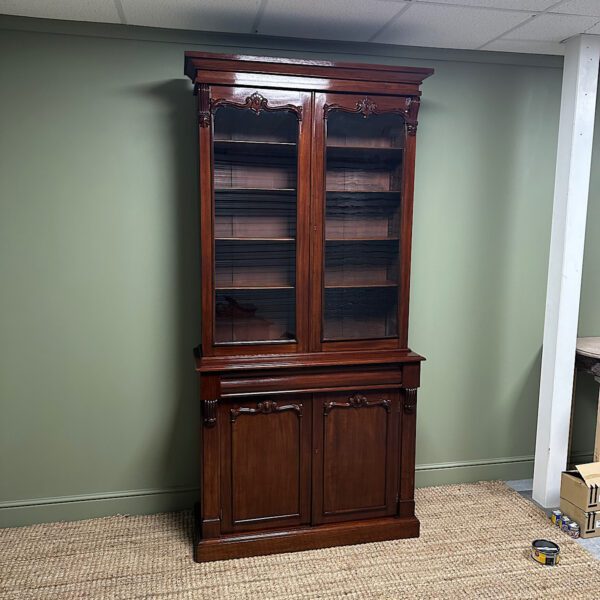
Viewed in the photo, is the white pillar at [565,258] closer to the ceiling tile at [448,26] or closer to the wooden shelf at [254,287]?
the ceiling tile at [448,26]

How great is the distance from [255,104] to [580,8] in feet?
3.87

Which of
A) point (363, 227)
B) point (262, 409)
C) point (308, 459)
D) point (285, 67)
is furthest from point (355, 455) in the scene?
point (285, 67)

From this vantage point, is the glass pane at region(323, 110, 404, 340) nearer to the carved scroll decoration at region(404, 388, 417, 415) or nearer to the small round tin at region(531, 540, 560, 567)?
the carved scroll decoration at region(404, 388, 417, 415)

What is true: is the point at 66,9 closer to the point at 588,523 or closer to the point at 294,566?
the point at 294,566

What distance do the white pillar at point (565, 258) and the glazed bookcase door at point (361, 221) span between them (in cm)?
71

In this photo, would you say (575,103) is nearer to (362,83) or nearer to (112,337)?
(362,83)

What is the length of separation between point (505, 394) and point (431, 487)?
0.58 meters

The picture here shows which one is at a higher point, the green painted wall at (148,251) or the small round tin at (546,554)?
the green painted wall at (148,251)

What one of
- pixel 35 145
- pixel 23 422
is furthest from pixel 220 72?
pixel 23 422

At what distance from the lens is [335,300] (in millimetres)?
2307

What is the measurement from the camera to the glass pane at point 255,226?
2.18 metres

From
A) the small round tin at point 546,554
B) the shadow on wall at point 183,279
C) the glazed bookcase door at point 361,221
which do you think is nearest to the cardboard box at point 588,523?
the small round tin at point 546,554

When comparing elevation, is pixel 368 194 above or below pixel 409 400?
above

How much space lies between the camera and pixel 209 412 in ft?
7.10
